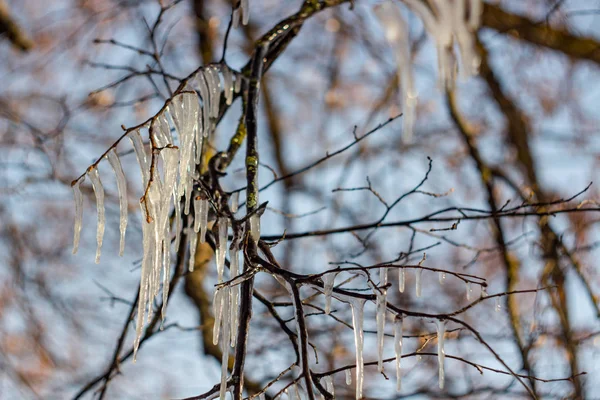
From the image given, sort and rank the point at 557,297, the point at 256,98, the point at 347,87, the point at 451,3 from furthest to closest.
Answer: the point at 347,87
the point at 557,297
the point at 256,98
the point at 451,3

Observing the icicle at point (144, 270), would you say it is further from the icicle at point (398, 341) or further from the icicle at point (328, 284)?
the icicle at point (398, 341)

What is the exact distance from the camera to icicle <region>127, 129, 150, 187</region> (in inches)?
63.8

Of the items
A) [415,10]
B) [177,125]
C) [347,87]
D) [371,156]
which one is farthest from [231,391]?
[347,87]

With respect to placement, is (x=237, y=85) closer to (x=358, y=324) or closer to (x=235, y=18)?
(x=235, y=18)

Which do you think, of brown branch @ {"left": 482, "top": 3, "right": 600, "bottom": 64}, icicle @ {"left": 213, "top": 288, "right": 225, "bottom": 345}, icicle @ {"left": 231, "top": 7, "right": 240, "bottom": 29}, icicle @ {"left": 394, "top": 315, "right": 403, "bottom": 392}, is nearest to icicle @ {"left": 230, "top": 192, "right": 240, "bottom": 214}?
icicle @ {"left": 213, "top": 288, "right": 225, "bottom": 345}

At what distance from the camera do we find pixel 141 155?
164 cm

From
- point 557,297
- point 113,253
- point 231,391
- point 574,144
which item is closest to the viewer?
point 231,391

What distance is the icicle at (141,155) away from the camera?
1621 mm

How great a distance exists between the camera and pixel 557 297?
364 cm

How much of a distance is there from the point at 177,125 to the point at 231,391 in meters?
0.73

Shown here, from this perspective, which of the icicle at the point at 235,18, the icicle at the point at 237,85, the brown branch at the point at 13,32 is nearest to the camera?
the icicle at the point at 235,18

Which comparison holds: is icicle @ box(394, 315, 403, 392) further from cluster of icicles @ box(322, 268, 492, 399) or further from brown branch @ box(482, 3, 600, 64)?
brown branch @ box(482, 3, 600, 64)

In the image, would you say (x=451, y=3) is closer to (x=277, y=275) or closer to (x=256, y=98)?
(x=277, y=275)

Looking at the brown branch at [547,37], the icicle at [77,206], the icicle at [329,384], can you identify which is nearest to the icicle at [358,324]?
the icicle at [329,384]
